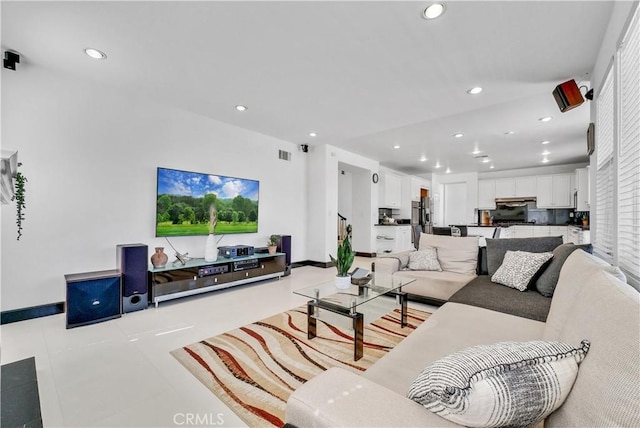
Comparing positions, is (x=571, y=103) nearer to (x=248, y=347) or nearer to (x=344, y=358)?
(x=344, y=358)

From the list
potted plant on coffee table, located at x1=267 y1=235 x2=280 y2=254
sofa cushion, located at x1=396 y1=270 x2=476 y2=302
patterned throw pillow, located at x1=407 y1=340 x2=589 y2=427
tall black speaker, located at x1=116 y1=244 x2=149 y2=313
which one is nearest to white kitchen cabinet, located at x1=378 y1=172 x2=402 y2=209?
potted plant on coffee table, located at x1=267 y1=235 x2=280 y2=254

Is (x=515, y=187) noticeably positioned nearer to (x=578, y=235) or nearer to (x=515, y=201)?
(x=515, y=201)

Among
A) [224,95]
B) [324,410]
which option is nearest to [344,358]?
[324,410]

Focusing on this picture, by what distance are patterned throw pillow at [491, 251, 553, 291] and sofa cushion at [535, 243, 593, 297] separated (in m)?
0.07

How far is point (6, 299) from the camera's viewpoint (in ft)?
8.67

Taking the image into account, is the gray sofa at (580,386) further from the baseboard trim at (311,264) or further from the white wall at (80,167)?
the baseboard trim at (311,264)

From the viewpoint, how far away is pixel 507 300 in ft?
A: 6.90

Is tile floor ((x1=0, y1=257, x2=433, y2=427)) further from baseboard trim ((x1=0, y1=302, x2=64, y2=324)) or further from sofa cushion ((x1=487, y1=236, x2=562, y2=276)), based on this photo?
sofa cushion ((x1=487, y1=236, x2=562, y2=276))

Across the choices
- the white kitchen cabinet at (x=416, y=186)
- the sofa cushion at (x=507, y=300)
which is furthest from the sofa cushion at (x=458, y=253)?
the white kitchen cabinet at (x=416, y=186)

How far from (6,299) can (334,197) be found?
15.7ft

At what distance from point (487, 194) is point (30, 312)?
10.0 metres

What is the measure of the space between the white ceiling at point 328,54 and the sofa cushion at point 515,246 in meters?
1.74

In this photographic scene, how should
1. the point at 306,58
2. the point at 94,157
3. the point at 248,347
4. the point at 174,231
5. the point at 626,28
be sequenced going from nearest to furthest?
1. the point at 626,28
2. the point at 248,347
3. the point at 306,58
4. the point at 94,157
5. the point at 174,231

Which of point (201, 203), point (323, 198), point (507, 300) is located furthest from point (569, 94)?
point (201, 203)
